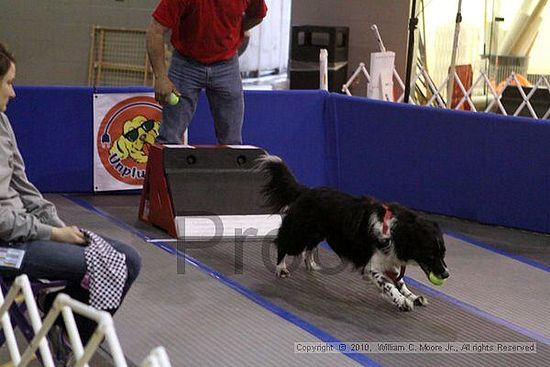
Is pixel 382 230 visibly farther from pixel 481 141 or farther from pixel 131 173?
pixel 131 173

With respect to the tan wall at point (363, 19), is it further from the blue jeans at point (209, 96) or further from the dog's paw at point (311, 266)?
the dog's paw at point (311, 266)

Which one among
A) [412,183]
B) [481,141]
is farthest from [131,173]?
[481,141]

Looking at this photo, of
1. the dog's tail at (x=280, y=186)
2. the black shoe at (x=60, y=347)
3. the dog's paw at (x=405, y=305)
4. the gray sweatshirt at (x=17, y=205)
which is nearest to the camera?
the gray sweatshirt at (x=17, y=205)

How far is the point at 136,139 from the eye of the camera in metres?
7.18

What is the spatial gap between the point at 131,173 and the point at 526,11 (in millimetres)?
7550

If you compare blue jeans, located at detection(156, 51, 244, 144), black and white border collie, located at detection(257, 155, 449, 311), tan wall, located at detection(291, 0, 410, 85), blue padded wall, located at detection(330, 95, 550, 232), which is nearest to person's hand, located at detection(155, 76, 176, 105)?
blue jeans, located at detection(156, 51, 244, 144)

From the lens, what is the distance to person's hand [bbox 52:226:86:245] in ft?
11.2

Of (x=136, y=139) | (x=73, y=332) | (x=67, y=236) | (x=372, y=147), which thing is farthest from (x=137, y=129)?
(x=73, y=332)

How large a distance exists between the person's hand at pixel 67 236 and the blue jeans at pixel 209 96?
2.98 meters

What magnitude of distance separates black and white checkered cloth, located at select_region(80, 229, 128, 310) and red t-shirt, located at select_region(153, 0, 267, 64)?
2995 millimetres

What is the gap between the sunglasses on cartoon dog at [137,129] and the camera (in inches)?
282

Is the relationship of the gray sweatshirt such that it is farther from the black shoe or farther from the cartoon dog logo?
the cartoon dog logo

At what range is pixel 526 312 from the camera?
5.00 meters

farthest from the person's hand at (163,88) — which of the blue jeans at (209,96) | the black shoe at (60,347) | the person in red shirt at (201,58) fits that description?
the black shoe at (60,347)
